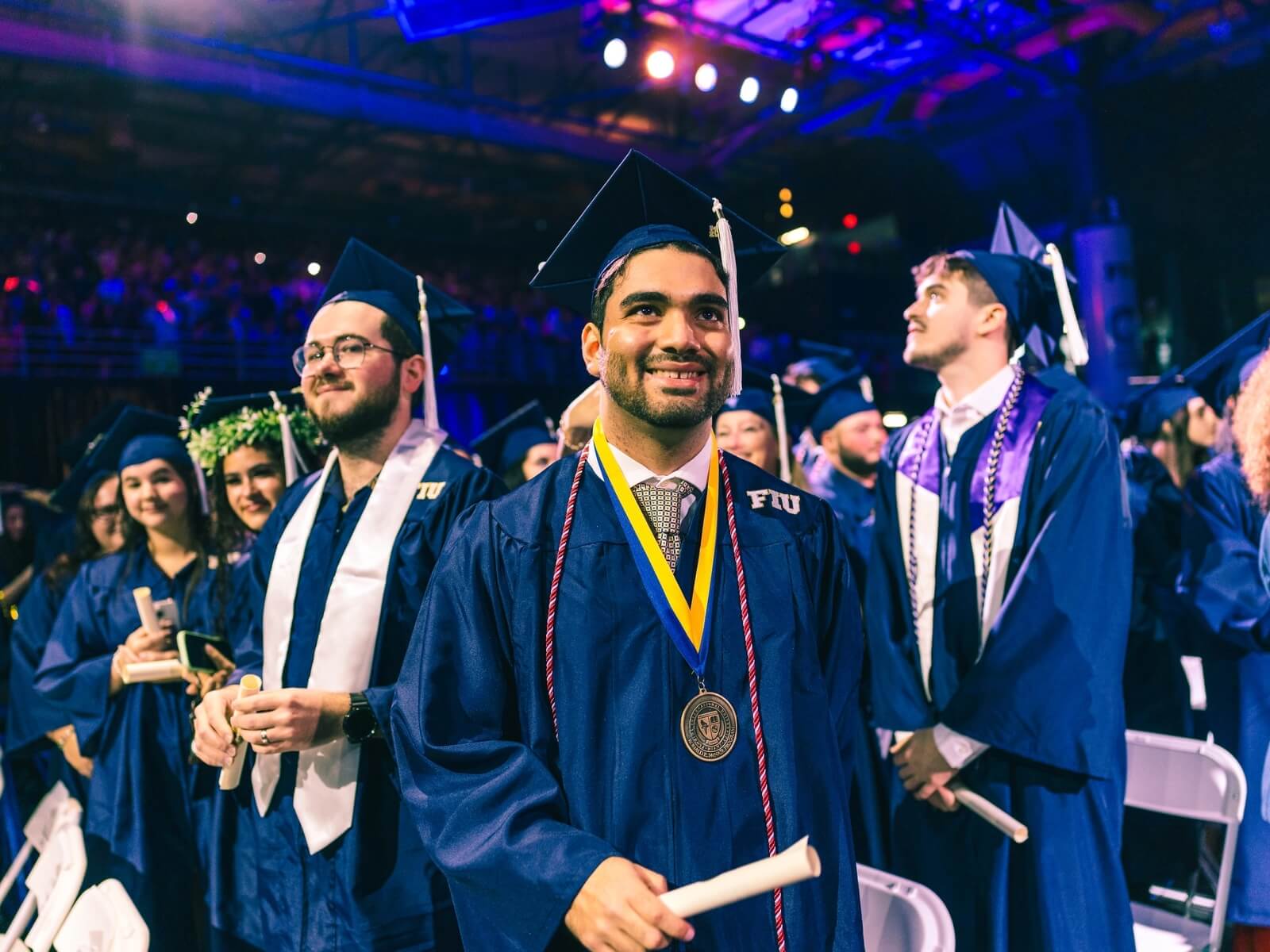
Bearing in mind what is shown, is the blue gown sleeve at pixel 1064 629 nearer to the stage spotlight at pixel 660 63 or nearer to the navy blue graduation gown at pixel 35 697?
the navy blue graduation gown at pixel 35 697

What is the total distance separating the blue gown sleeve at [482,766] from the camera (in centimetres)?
145

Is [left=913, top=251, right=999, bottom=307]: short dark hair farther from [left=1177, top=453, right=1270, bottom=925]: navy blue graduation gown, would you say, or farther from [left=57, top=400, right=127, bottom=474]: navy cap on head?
[left=57, top=400, right=127, bottom=474]: navy cap on head

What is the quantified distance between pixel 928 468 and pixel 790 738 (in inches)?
58.2

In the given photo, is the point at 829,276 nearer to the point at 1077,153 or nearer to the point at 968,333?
the point at 1077,153

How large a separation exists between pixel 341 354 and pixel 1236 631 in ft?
9.32

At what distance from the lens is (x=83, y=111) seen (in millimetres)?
13898

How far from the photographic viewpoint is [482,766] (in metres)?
1.58

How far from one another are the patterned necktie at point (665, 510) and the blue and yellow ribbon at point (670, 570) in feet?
0.07

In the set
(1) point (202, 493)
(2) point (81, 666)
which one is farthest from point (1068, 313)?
(2) point (81, 666)

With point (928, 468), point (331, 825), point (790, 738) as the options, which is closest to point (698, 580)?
point (790, 738)

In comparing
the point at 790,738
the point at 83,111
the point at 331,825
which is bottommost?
the point at 331,825

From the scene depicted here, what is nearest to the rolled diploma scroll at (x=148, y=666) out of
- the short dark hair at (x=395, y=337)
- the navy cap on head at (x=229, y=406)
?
the navy cap on head at (x=229, y=406)

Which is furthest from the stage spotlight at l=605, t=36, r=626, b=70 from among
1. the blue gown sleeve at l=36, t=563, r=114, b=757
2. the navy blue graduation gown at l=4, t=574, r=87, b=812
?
the blue gown sleeve at l=36, t=563, r=114, b=757

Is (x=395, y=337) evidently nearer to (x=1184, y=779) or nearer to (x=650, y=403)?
(x=650, y=403)
